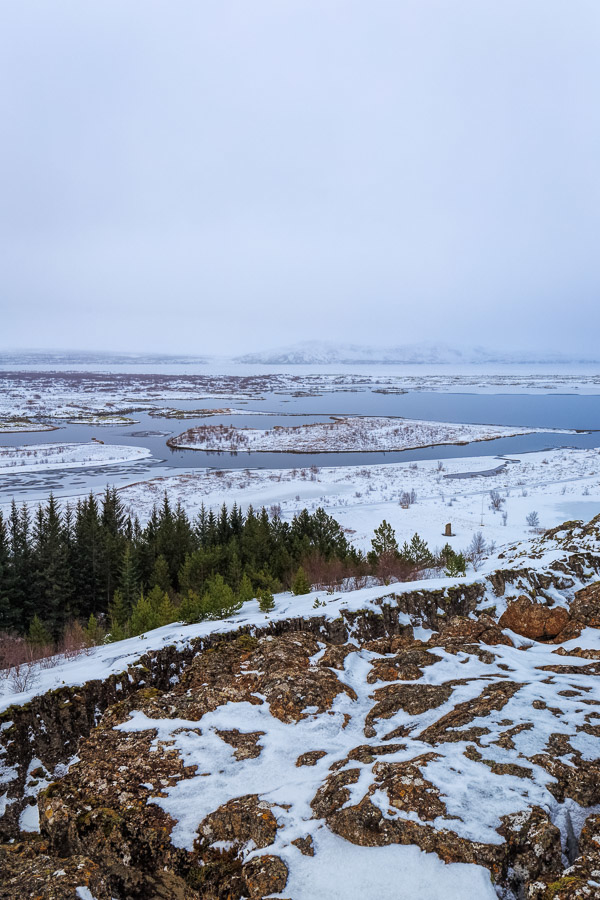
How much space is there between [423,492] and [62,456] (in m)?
44.6

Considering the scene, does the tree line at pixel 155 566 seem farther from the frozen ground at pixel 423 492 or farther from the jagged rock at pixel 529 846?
the jagged rock at pixel 529 846

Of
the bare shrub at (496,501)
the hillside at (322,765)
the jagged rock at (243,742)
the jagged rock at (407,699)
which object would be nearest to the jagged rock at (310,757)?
the hillside at (322,765)

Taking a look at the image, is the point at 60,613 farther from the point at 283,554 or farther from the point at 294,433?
the point at 294,433

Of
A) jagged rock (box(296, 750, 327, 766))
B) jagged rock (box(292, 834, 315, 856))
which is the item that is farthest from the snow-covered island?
jagged rock (box(292, 834, 315, 856))

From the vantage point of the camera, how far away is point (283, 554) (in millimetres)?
26359

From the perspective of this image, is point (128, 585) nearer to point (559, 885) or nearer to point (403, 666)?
point (403, 666)

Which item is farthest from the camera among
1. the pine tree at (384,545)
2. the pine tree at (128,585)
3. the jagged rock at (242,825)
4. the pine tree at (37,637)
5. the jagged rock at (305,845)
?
the pine tree at (128,585)

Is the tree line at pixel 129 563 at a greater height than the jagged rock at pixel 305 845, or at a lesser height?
lesser

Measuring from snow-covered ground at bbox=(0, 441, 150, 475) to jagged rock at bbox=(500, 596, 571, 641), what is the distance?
174ft

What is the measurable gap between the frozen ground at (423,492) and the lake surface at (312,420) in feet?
17.8

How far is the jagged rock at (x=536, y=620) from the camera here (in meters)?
9.93

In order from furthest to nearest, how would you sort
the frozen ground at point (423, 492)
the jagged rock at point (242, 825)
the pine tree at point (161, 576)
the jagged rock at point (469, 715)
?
1. the frozen ground at point (423, 492)
2. the pine tree at point (161, 576)
3. the jagged rock at point (469, 715)
4. the jagged rock at point (242, 825)

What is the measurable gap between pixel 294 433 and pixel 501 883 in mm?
76518

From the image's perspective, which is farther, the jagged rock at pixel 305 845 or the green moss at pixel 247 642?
the green moss at pixel 247 642
